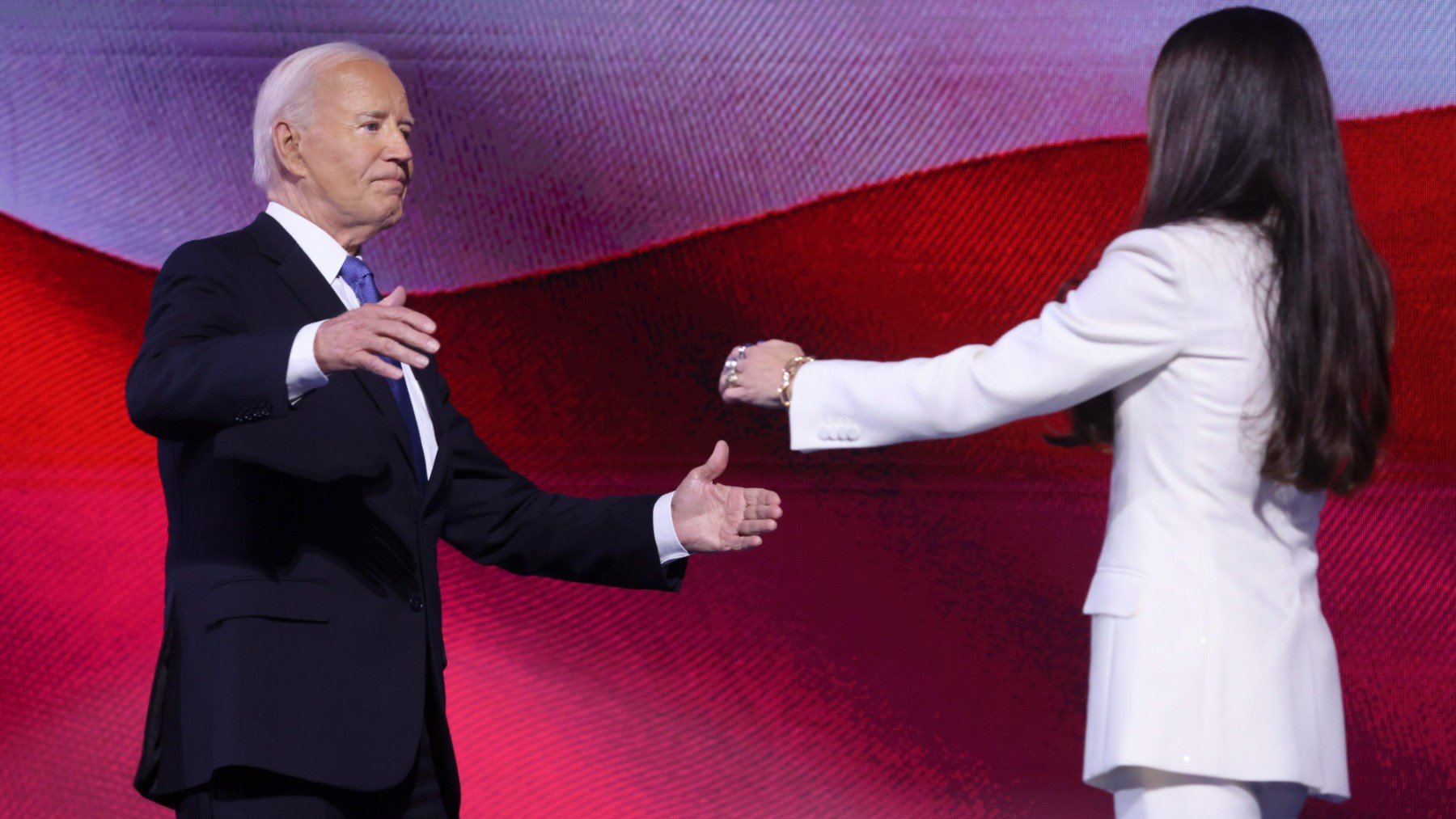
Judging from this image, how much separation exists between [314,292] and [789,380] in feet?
1.98

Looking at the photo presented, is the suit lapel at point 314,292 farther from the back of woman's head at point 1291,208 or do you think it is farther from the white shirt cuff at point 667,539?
the back of woman's head at point 1291,208

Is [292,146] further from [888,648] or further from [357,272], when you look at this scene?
[888,648]

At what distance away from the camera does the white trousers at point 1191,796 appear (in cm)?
154

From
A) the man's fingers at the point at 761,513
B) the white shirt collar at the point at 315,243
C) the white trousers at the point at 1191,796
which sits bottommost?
the white trousers at the point at 1191,796

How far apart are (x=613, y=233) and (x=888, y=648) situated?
0.94 metres

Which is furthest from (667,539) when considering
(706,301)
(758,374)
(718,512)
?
(706,301)

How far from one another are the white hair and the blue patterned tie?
172mm

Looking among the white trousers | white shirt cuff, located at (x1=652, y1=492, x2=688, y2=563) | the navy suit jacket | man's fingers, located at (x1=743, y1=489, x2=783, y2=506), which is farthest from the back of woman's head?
the navy suit jacket

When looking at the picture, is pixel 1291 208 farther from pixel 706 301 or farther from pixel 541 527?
pixel 706 301

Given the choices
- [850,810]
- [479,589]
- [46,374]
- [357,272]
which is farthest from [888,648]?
[46,374]

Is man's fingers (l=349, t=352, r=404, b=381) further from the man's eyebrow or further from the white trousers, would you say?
the white trousers

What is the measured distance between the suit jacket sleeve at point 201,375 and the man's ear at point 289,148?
314mm

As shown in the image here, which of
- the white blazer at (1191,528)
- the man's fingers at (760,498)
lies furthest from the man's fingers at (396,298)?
the white blazer at (1191,528)

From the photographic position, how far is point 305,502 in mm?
1716
